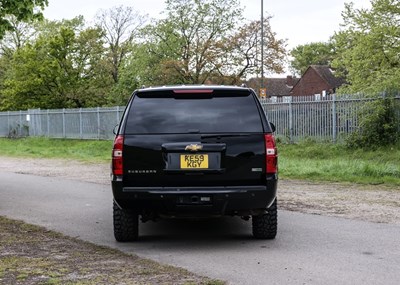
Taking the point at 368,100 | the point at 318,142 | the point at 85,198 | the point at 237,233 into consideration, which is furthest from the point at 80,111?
the point at 237,233

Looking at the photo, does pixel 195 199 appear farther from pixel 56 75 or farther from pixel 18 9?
pixel 56 75

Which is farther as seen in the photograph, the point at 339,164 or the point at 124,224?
the point at 339,164

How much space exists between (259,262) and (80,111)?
95.0ft

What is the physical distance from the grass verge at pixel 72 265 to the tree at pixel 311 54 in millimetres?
86563

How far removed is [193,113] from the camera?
638cm

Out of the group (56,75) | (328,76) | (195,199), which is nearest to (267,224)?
(195,199)

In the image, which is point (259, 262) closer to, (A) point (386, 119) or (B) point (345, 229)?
(B) point (345, 229)

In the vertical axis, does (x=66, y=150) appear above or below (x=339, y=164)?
below

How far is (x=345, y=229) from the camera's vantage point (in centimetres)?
751

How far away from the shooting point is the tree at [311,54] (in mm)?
91438

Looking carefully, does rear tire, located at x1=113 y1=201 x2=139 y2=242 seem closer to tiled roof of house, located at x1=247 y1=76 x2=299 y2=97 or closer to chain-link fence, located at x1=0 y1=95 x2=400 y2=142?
chain-link fence, located at x1=0 y1=95 x2=400 y2=142

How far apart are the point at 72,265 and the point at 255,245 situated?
2.15m

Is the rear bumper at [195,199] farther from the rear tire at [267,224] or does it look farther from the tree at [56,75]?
the tree at [56,75]

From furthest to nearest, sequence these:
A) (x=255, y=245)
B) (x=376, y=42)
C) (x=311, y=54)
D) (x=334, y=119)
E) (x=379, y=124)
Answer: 1. (x=311, y=54)
2. (x=376, y=42)
3. (x=334, y=119)
4. (x=379, y=124)
5. (x=255, y=245)
